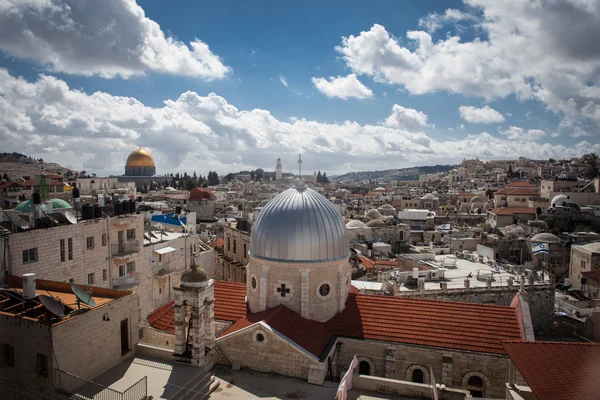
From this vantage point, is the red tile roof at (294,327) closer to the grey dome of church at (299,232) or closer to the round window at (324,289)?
the round window at (324,289)

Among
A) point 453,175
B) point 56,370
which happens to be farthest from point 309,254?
point 453,175

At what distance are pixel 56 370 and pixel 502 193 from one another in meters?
74.0

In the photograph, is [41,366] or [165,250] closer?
A: [41,366]

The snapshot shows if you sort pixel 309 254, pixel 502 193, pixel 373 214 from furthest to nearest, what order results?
pixel 502 193 → pixel 373 214 → pixel 309 254

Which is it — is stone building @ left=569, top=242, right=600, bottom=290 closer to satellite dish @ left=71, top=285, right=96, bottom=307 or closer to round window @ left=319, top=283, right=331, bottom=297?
round window @ left=319, top=283, right=331, bottom=297

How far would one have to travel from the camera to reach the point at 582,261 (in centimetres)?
3591

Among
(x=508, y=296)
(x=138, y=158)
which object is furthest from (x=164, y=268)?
(x=138, y=158)

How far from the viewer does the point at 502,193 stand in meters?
70.9

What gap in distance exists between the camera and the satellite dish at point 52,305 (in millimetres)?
11239

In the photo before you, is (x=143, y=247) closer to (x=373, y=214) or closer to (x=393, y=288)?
(x=393, y=288)

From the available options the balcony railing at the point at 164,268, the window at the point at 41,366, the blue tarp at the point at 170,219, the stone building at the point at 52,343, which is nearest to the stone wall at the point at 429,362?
the stone building at the point at 52,343

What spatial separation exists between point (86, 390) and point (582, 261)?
132ft

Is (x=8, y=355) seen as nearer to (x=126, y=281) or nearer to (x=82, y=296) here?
(x=82, y=296)

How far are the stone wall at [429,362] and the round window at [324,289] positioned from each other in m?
1.85
